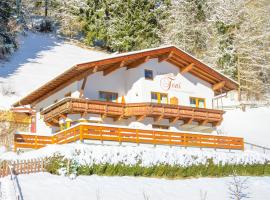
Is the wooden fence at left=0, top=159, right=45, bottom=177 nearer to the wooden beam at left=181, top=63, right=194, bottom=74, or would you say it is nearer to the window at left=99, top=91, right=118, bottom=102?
the window at left=99, top=91, right=118, bottom=102

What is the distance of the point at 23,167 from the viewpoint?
2383 cm

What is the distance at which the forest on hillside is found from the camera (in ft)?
187

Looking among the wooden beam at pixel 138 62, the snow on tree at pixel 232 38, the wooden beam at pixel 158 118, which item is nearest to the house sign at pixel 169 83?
the wooden beam at pixel 138 62

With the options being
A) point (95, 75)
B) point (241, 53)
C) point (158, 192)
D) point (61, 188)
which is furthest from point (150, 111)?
point (241, 53)

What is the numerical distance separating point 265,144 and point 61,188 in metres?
25.5

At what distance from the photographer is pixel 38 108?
129 feet

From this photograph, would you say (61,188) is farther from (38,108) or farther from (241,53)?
(241,53)

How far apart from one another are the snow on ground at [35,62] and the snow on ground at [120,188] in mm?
23114

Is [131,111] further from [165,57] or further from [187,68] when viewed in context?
[187,68]

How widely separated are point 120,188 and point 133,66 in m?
13.2

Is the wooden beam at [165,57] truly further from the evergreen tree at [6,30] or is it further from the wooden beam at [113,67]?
the evergreen tree at [6,30]

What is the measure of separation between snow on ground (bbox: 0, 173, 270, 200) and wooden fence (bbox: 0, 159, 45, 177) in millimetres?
470

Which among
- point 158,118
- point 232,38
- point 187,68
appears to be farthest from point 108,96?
point 232,38

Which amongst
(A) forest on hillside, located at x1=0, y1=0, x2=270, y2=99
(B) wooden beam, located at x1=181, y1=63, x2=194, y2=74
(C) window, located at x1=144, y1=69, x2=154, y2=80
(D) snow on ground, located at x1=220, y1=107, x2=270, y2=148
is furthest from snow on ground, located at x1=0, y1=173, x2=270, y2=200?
(A) forest on hillside, located at x1=0, y1=0, x2=270, y2=99
